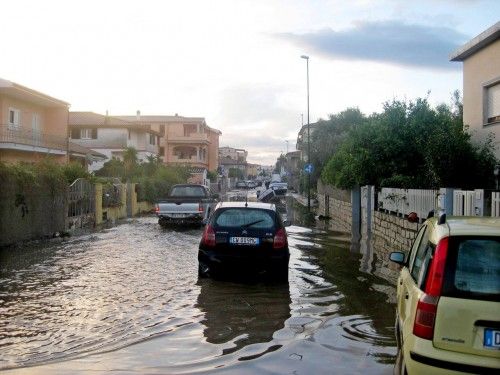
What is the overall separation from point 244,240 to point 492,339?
7180 mm

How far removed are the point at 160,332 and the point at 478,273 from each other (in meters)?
4.56

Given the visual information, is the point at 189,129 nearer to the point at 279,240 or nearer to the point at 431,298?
the point at 279,240

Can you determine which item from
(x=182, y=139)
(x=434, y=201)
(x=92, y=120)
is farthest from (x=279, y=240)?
(x=182, y=139)

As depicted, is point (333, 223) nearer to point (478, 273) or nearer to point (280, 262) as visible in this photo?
point (280, 262)

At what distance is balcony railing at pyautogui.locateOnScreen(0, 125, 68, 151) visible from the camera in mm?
33438

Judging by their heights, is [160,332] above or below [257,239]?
below

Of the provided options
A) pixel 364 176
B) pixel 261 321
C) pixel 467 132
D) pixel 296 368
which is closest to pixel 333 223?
pixel 364 176

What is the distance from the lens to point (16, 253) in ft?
52.9

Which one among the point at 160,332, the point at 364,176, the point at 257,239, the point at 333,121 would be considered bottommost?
the point at 160,332

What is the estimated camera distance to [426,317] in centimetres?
447

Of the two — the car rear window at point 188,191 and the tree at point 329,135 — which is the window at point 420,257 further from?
the tree at point 329,135

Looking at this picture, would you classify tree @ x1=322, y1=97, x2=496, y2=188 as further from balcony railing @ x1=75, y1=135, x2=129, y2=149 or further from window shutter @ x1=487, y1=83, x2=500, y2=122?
balcony railing @ x1=75, y1=135, x2=129, y2=149

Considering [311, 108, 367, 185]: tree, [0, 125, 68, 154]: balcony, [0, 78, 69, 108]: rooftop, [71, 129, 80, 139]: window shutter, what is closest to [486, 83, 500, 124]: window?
[0, 78, 69, 108]: rooftop

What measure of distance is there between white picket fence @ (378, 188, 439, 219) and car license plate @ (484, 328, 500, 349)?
1030 cm
